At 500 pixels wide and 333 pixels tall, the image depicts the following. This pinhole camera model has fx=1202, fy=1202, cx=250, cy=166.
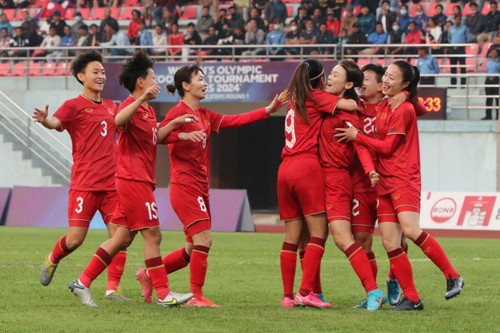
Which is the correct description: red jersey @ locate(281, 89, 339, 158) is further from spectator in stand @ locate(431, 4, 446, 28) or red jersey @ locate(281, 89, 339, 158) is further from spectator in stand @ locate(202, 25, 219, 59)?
spectator in stand @ locate(202, 25, 219, 59)

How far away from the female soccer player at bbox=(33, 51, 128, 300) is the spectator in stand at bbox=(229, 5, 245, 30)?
2119cm

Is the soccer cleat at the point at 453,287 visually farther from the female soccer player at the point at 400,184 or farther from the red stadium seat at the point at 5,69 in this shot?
the red stadium seat at the point at 5,69

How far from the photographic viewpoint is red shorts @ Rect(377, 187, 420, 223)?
1044cm

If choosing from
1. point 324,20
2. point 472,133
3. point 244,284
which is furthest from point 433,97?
point 244,284

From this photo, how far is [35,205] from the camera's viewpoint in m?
28.5

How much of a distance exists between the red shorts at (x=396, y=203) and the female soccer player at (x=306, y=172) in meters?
0.52

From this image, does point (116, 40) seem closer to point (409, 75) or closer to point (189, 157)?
point (189, 157)

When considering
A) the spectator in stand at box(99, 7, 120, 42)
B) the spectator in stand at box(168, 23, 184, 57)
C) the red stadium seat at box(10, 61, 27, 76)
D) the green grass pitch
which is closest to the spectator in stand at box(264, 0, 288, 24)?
the spectator in stand at box(168, 23, 184, 57)

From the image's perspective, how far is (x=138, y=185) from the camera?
10.7m

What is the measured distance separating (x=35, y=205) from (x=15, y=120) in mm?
5272

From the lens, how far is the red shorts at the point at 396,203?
10438 mm

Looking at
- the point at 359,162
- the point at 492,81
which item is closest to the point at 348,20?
the point at 492,81

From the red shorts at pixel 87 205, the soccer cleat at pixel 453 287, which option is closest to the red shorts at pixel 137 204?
the red shorts at pixel 87 205

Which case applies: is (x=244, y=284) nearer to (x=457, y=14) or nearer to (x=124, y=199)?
(x=124, y=199)
